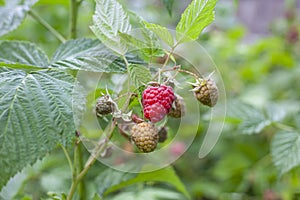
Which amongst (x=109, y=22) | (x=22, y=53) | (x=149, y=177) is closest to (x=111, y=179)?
(x=149, y=177)

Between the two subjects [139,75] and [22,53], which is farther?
[22,53]

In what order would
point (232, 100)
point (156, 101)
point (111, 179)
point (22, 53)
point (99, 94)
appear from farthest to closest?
point (232, 100), point (111, 179), point (22, 53), point (99, 94), point (156, 101)

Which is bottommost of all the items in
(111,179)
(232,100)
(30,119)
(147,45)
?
(111,179)

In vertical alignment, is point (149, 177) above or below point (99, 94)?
below

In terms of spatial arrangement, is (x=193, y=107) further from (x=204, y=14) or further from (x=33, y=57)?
(x=33, y=57)

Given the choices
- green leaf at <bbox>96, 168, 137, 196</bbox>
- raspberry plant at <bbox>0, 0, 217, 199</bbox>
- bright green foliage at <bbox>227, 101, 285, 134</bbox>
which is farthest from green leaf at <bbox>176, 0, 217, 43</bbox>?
bright green foliage at <bbox>227, 101, 285, 134</bbox>

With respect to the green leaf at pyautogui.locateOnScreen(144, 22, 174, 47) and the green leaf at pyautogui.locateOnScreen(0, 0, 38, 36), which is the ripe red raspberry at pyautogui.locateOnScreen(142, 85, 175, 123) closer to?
the green leaf at pyautogui.locateOnScreen(144, 22, 174, 47)

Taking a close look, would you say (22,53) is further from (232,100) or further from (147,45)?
(232,100)

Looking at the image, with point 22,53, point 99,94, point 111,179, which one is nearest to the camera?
point 99,94
